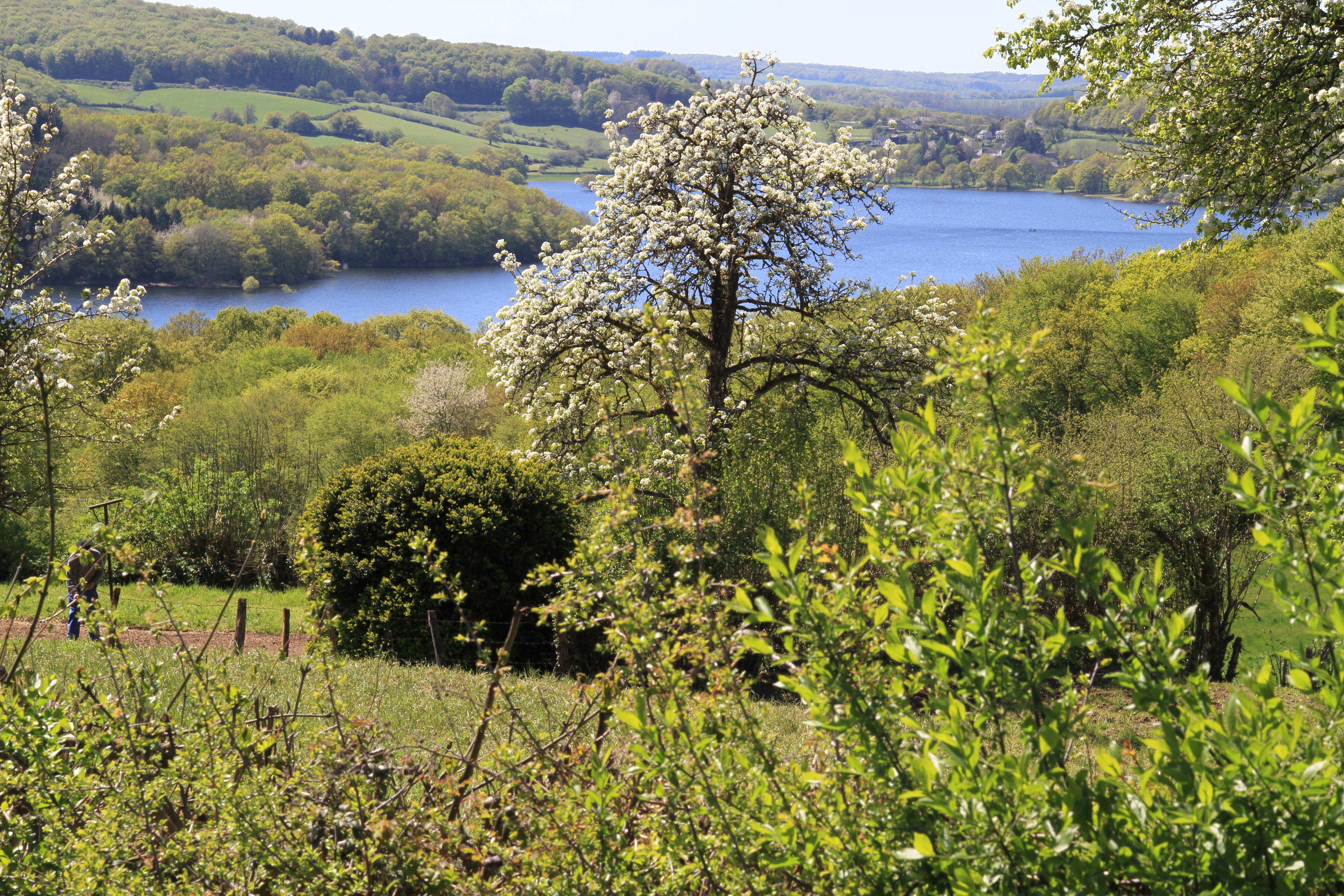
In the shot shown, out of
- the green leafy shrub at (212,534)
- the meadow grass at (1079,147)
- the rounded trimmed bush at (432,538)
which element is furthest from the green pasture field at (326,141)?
the rounded trimmed bush at (432,538)

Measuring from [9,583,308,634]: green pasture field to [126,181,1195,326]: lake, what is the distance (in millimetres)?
37847

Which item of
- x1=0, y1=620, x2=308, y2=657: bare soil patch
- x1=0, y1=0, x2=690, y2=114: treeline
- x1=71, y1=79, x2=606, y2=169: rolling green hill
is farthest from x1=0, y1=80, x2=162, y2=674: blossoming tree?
x1=0, y1=0, x2=690, y2=114: treeline

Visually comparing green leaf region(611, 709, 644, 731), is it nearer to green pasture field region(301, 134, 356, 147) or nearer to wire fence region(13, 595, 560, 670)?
wire fence region(13, 595, 560, 670)

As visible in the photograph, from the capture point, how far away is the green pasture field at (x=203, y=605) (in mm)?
15031

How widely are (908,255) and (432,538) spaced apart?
186ft

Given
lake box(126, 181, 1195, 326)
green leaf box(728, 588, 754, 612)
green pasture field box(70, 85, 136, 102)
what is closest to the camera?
green leaf box(728, 588, 754, 612)

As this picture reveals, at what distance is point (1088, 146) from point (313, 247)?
100372 millimetres

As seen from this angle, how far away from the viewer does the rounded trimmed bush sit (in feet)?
40.5

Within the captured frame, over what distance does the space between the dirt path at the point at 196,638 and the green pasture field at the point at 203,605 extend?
0.55 ft

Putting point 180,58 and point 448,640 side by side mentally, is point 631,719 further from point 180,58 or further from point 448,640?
point 180,58

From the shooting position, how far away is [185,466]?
87.9 feet

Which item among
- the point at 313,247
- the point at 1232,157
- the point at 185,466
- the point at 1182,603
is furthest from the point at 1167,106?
the point at 313,247

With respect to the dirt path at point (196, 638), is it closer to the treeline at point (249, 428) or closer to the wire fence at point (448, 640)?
the wire fence at point (448, 640)

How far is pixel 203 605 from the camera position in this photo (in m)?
18.1
